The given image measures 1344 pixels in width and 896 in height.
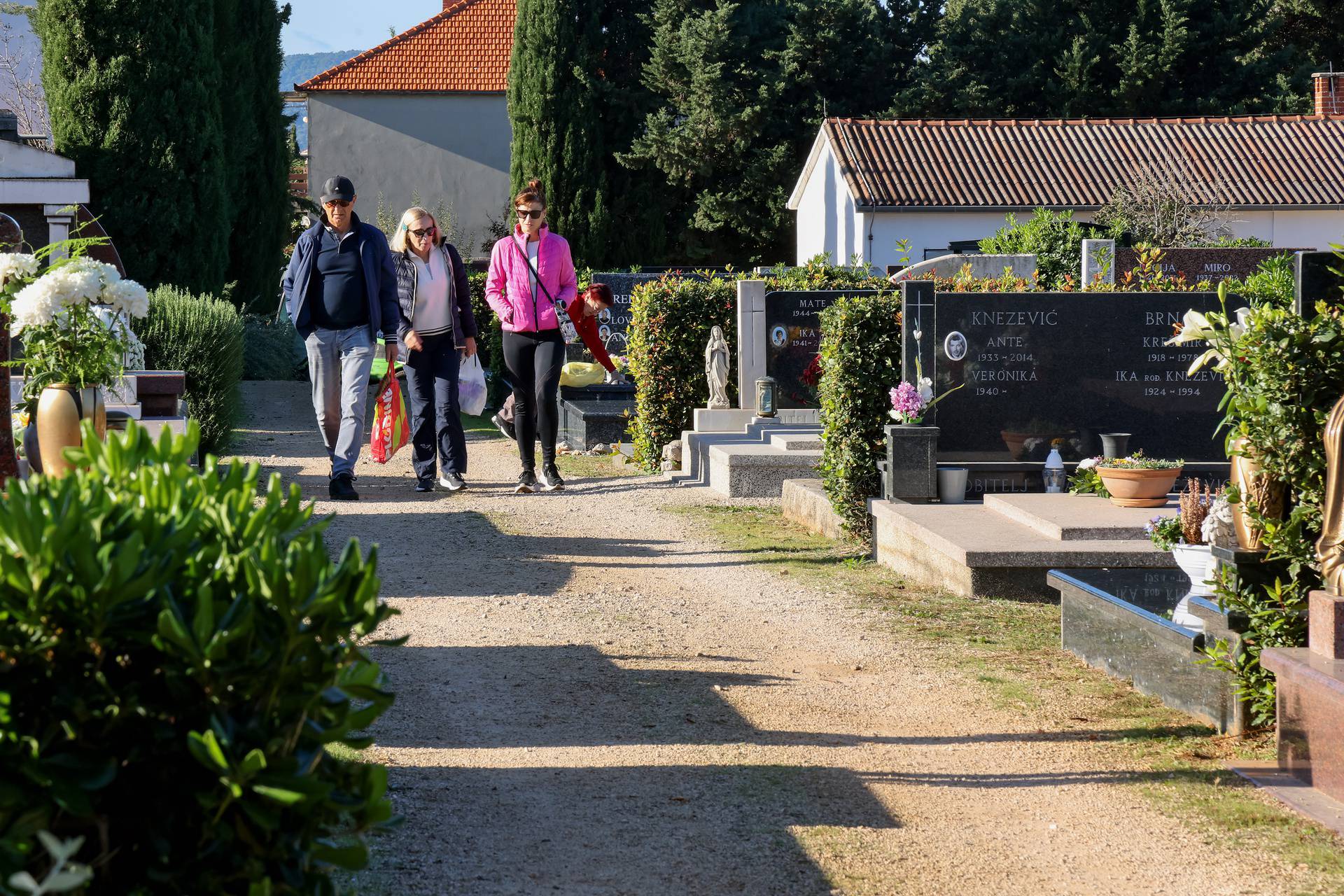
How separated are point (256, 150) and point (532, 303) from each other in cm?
1946

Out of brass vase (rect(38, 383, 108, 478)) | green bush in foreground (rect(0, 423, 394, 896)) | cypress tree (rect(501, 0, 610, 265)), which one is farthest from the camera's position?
cypress tree (rect(501, 0, 610, 265))

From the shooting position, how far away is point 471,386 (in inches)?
427

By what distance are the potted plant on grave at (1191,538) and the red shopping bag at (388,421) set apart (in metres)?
5.92

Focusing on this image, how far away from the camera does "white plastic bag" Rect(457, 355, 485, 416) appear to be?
35.4 ft

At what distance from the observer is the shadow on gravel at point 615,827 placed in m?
3.70

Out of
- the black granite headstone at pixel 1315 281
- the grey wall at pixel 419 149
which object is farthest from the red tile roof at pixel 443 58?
the black granite headstone at pixel 1315 281

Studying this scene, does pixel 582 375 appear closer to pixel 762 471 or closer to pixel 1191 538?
pixel 762 471

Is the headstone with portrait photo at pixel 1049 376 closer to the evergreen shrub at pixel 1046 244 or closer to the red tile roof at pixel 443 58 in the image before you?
the evergreen shrub at pixel 1046 244

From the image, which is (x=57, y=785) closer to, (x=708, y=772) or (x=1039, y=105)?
(x=708, y=772)

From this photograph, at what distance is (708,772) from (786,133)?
40177 millimetres

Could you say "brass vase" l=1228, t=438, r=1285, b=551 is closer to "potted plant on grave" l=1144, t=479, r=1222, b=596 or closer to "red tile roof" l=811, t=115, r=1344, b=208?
"potted plant on grave" l=1144, t=479, r=1222, b=596

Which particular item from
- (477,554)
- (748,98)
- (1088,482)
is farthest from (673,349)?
(748,98)

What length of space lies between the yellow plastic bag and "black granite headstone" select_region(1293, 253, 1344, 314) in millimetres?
11545

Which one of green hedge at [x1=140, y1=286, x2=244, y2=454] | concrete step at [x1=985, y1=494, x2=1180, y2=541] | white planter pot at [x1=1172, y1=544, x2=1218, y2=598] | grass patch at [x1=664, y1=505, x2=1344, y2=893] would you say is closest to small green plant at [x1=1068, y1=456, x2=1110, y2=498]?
concrete step at [x1=985, y1=494, x2=1180, y2=541]
